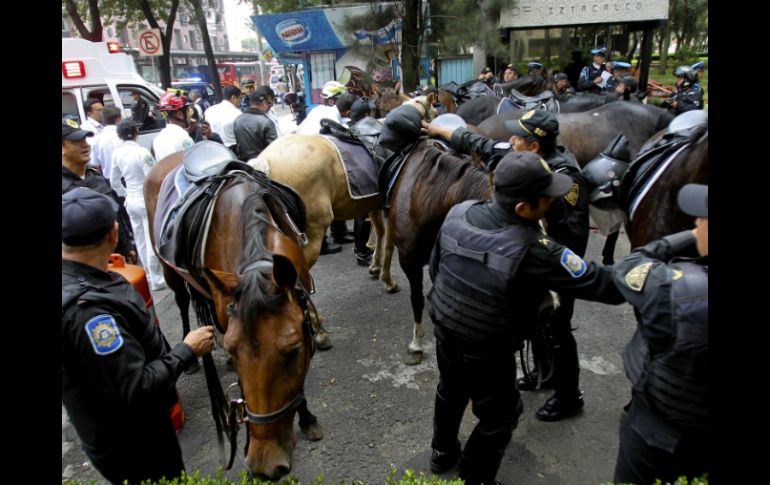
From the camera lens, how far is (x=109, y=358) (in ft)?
5.85

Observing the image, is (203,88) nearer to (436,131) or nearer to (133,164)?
(133,164)

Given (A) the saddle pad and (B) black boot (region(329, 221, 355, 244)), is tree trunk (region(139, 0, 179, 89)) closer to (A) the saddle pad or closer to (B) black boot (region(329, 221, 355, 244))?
(B) black boot (region(329, 221, 355, 244))

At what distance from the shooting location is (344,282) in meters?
5.85

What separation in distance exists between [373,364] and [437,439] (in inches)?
53.0

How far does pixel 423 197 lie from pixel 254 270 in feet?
5.93

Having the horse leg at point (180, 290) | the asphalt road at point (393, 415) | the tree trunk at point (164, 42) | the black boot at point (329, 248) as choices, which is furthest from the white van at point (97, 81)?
the tree trunk at point (164, 42)

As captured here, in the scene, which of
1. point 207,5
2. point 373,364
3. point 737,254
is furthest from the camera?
point 207,5

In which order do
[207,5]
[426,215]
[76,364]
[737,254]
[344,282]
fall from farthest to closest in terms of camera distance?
1. [207,5]
2. [344,282]
3. [426,215]
4. [76,364]
5. [737,254]

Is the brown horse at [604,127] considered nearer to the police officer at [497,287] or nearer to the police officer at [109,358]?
the police officer at [497,287]

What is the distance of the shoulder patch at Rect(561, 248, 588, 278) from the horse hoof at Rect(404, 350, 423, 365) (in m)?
2.23

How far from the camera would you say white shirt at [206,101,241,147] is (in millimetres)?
7363

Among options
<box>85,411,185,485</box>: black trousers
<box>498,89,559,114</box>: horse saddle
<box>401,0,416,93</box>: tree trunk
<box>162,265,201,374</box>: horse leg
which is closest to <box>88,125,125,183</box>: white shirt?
<box>162,265,201,374</box>: horse leg
